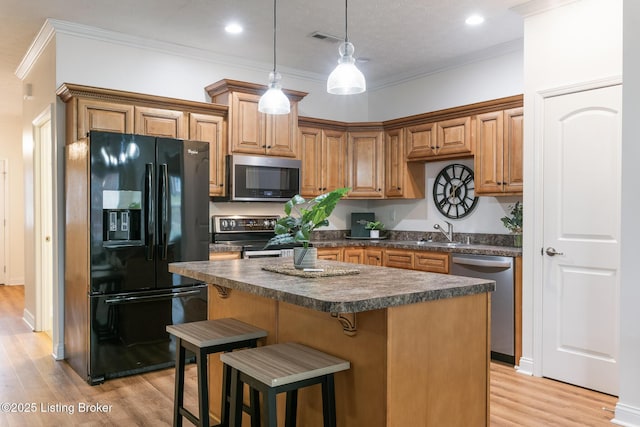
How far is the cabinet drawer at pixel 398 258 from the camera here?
4.83m

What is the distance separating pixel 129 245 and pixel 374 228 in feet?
9.50

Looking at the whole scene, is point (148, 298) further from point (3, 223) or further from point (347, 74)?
point (3, 223)

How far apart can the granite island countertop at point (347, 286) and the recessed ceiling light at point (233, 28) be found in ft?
7.58

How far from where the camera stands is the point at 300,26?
4172 millimetres

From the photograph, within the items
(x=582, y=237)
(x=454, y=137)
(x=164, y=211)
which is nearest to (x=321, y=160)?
(x=454, y=137)

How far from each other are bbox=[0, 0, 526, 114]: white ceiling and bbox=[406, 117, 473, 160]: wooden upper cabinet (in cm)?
69

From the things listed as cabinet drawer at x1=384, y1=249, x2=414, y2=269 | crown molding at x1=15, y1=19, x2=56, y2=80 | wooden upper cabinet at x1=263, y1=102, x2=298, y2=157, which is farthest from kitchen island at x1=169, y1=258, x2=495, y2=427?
crown molding at x1=15, y1=19, x2=56, y2=80

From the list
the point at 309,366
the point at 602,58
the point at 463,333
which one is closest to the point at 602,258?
the point at 602,58

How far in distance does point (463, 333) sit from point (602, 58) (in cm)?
230

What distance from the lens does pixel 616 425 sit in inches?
113

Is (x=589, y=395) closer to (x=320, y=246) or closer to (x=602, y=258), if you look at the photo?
(x=602, y=258)

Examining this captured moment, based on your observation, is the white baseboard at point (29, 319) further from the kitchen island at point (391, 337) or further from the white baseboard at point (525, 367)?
the white baseboard at point (525, 367)

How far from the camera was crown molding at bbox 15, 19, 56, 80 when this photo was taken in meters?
4.17

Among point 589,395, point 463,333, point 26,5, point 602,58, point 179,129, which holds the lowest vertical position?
point 589,395
